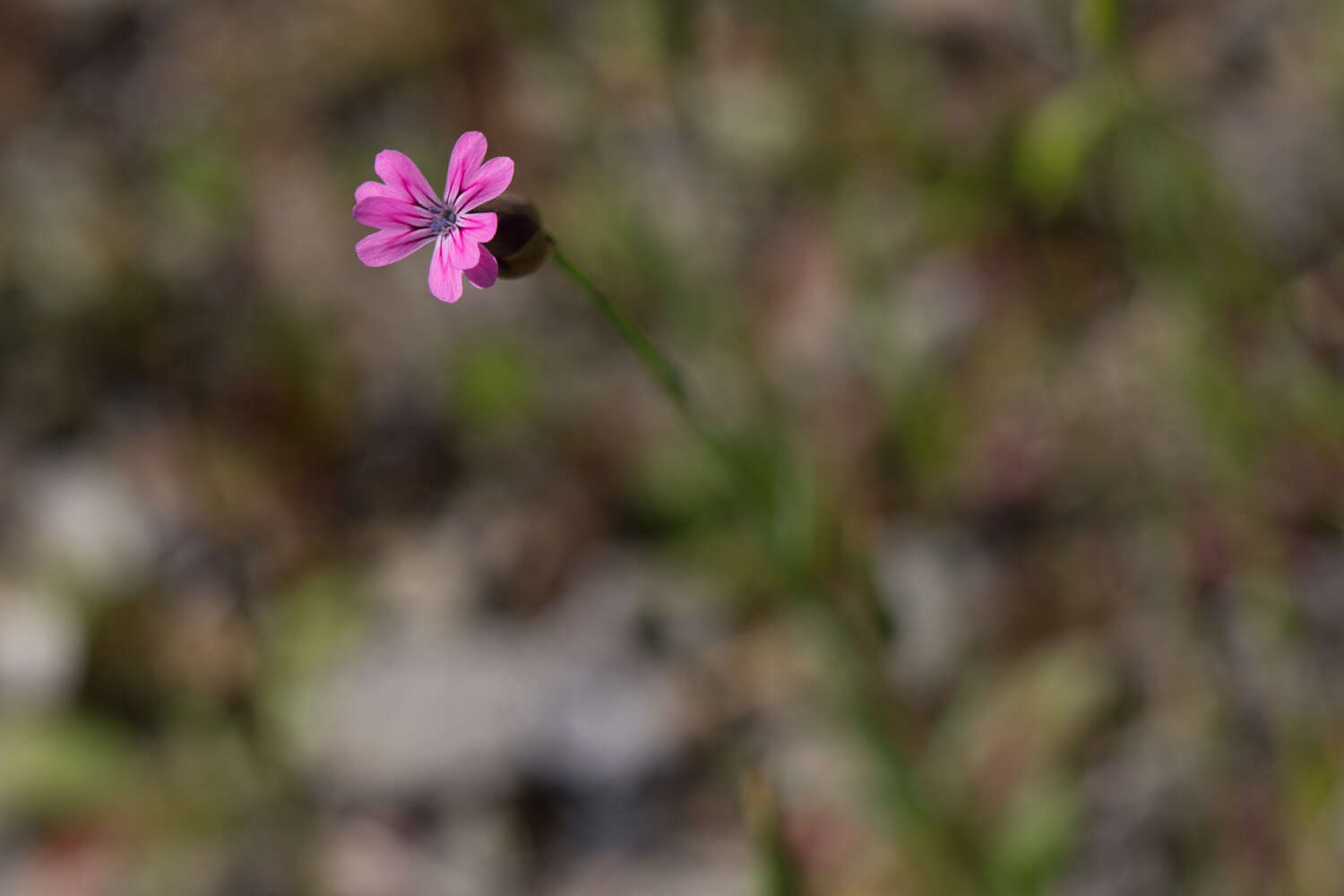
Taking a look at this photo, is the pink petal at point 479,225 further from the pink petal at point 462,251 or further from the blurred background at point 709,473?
the blurred background at point 709,473

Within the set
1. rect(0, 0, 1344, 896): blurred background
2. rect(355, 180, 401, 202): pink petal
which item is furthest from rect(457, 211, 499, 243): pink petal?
rect(0, 0, 1344, 896): blurred background

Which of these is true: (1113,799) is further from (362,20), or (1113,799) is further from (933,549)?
(362,20)

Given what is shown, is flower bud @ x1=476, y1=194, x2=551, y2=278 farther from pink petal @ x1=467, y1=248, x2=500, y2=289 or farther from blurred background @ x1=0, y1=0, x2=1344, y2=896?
blurred background @ x1=0, y1=0, x2=1344, y2=896

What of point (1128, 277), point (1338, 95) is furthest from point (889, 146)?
point (1338, 95)

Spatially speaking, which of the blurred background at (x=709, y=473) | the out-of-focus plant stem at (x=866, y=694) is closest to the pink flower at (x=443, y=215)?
the out-of-focus plant stem at (x=866, y=694)

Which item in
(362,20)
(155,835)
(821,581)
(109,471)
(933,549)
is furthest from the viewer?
(362,20)

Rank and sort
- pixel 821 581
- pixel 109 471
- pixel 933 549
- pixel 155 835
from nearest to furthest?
pixel 821 581 < pixel 933 549 < pixel 155 835 < pixel 109 471

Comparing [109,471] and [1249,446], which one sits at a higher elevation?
[109,471]
